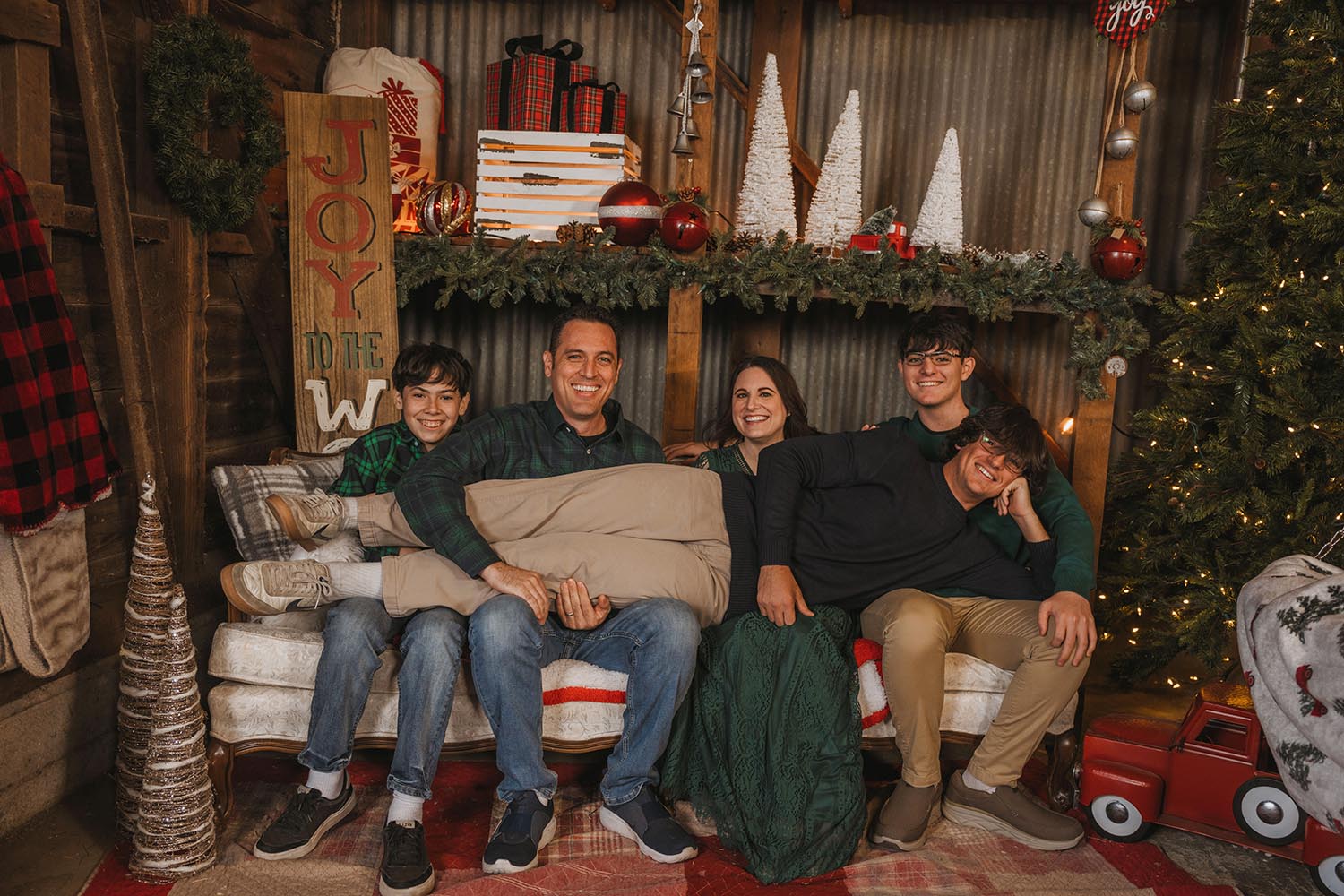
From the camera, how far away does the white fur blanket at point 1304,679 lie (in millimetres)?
1696

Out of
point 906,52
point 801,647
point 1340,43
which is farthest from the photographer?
point 906,52

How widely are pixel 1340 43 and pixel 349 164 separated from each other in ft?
10.5

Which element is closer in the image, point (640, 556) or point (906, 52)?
point (640, 556)

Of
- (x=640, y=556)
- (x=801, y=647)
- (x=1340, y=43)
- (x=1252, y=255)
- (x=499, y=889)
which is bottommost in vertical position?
(x=499, y=889)

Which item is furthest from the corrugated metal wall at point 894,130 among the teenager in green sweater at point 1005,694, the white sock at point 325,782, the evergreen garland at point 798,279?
the white sock at point 325,782

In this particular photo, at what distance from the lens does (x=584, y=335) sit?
2844 millimetres

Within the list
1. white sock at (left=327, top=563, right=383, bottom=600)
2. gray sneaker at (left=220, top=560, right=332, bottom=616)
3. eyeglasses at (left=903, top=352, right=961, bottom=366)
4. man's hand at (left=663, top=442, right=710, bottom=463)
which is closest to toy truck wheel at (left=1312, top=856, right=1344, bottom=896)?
eyeglasses at (left=903, top=352, right=961, bottom=366)

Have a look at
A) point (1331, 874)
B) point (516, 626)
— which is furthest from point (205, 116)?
point (1331, 874)

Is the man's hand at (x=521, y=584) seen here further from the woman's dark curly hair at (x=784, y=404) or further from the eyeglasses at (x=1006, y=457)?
the eyeglasses at (x=1006, y=457)

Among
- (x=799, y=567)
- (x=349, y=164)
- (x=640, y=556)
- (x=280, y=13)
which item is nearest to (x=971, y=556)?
(x=799, y=567)

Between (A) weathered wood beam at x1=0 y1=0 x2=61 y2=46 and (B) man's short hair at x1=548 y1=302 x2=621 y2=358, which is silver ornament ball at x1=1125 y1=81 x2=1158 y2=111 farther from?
(A) weathered wood beam at x1=0 y1=0 x2=61 y2=46

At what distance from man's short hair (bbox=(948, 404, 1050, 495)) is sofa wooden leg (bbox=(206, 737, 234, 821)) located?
2.11 metres

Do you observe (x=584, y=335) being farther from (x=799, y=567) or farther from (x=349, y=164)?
(x=349, y=164)

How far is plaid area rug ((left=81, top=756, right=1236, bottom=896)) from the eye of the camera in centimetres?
229
